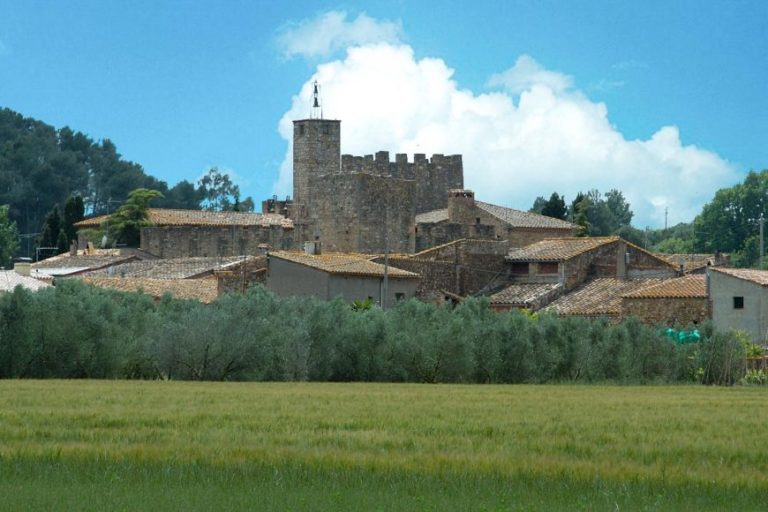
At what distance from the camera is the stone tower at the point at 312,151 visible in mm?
92750

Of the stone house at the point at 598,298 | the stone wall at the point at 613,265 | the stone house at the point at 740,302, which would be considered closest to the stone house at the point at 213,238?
the stone wall at the point at 613,265

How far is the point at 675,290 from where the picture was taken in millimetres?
59969

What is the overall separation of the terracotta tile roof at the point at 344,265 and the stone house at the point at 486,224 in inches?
392

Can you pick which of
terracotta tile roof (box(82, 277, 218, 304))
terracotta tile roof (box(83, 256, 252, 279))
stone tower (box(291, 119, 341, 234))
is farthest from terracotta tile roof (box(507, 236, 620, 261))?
stone tower (box(291, 119, 341, 234))

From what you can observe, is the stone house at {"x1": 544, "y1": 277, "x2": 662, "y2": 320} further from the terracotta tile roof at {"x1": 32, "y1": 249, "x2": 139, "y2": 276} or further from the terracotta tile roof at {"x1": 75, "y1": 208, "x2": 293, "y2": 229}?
the terracotta tile roof at {"x1": 32, "y1": 249, "x2": 139, "y2": 276}

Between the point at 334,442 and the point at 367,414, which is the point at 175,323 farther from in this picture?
the point at 334,442

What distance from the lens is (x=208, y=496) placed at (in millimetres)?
16875

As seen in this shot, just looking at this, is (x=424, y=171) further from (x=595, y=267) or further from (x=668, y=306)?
(x=668, y=306)

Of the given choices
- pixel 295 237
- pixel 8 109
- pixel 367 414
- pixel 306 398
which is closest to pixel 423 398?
pixel 306 398

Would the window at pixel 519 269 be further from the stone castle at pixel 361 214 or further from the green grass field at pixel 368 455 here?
the green grass field at pixel 368 455

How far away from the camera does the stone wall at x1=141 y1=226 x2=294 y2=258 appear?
82062 millimetres

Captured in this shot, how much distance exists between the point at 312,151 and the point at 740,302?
132ft

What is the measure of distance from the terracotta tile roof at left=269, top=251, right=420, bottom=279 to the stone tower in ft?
91.2

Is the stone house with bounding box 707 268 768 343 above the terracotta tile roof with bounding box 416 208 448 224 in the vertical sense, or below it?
below
